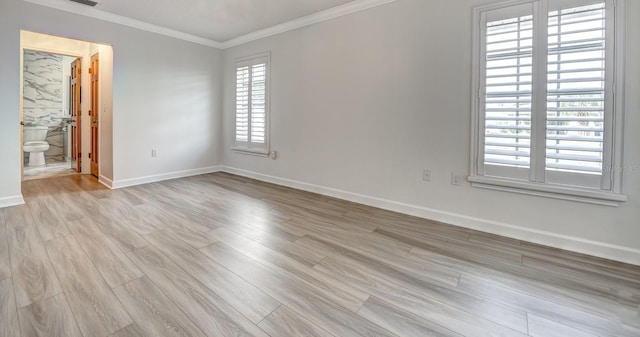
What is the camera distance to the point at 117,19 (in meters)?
4.12

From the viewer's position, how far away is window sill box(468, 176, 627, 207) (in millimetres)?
2258

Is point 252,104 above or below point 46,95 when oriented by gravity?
below

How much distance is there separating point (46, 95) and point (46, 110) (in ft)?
1.11

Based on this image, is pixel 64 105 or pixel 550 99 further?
pixel 64 105

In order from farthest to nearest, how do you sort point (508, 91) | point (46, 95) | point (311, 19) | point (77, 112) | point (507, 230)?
point (46, 95) → point (77, 112) → point (311, 19) → point (507, 230) → point (508, 91)

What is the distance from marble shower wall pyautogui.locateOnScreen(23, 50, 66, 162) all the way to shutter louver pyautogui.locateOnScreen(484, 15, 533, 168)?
8.53 metres

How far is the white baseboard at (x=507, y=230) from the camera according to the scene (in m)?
2.27

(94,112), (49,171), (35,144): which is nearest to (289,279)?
(94,112)

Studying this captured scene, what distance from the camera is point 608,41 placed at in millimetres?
2193

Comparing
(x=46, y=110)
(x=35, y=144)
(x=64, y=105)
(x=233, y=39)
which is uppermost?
(x=233, y=39)

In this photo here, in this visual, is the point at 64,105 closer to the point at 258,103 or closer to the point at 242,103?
the point at 242,103

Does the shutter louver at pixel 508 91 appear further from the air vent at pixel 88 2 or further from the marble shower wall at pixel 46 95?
the marble shower wall at pixel 46 95

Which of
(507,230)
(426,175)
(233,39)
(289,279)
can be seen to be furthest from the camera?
(233,39)

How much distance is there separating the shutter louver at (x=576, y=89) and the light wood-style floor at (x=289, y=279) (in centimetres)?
79
